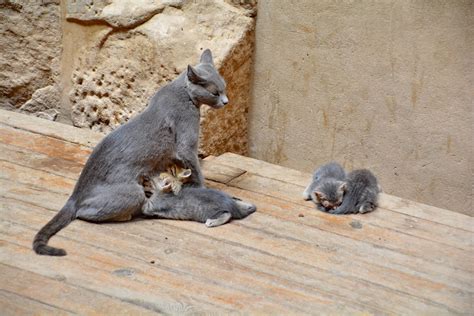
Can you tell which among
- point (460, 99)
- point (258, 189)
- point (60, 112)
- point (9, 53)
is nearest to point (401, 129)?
point (460, 99)

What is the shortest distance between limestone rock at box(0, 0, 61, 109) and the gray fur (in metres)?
1.87

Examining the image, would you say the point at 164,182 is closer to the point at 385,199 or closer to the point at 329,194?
the point at 329,194

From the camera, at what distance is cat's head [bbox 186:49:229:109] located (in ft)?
15.1

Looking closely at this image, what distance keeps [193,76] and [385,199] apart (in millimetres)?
1330

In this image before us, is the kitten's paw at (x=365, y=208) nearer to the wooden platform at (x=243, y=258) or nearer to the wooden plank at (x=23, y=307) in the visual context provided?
the wooden platform at (x=243, y=258)

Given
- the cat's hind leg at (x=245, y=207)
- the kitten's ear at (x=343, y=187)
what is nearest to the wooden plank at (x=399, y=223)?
the kitten's ear at (x=343, y=187)

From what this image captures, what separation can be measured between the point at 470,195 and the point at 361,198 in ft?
2.78

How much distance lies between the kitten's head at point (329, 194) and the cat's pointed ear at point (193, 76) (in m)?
0.90

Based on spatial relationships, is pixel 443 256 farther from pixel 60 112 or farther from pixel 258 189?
pixel 60 112

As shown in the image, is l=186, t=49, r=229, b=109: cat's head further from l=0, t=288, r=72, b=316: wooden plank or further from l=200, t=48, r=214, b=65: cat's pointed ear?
l=0, t=288, r=72, b=316: wooden plank

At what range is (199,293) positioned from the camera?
382cm

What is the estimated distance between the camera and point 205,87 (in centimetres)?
462

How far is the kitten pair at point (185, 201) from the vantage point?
451cm

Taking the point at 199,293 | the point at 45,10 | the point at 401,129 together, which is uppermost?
the point at 45,10
